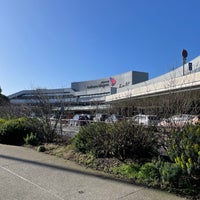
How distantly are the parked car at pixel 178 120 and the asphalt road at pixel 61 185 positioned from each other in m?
2.18

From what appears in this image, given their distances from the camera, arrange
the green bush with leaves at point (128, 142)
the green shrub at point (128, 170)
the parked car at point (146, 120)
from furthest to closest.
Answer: the parked car at point (146, 120) < the green bush with leaves at point (128, 142) < the green shrub at point (128, 170)

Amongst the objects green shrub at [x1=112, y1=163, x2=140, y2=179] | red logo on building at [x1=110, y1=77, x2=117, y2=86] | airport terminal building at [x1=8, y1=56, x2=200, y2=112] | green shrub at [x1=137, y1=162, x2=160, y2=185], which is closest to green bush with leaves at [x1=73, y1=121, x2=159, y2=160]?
green shrub at [x1=112, y1=163, x2=140, y2=179]

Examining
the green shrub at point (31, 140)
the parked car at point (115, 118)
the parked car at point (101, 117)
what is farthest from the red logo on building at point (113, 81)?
the parked car at point (115, 118)

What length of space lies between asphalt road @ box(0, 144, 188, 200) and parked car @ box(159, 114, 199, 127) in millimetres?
2181

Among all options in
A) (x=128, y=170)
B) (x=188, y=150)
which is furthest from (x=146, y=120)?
(x=188, y=150)

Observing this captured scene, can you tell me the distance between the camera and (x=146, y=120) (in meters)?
7.95

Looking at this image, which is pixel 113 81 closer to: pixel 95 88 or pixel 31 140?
pixel 95 88

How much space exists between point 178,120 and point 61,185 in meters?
3.58

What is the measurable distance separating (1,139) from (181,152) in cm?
1035

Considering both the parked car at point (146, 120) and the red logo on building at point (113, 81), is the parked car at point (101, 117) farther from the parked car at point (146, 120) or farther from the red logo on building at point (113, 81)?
the red logo on building at point (113, 81)

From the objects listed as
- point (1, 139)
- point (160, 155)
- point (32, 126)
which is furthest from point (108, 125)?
point (1, 139)

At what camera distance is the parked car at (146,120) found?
25.4ft

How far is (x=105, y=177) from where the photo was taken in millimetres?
6445

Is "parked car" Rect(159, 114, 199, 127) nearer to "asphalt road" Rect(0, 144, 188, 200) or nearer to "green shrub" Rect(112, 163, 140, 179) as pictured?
"green shrub" Rect(112, 163, 140, 179)
